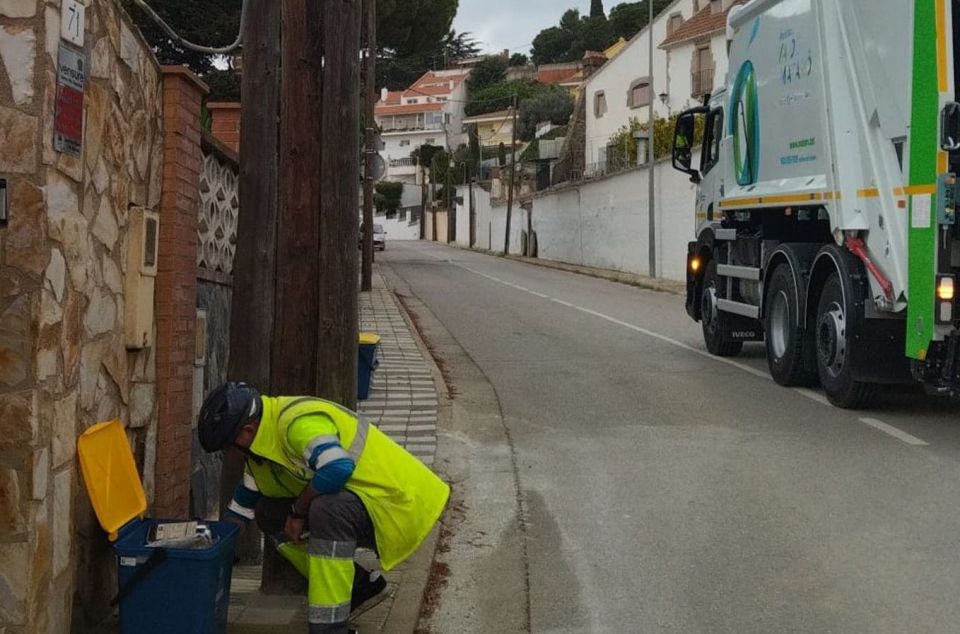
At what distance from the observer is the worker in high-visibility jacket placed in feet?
14.4

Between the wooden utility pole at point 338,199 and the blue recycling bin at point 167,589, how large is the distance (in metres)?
1.19

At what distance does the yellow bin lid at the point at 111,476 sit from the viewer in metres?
4.42

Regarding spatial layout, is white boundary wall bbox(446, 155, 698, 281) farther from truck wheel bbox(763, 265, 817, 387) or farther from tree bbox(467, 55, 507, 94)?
tree bbox(467, 55, 507, 94)

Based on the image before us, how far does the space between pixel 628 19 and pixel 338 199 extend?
332 feet

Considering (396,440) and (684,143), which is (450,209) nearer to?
(684,143)

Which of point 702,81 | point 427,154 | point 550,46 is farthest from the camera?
point 550,46

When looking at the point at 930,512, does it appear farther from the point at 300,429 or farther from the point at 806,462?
the point at 300,429

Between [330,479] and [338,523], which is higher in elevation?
[330,479]

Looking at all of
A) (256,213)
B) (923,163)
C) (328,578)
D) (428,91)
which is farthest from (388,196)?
(328,578)

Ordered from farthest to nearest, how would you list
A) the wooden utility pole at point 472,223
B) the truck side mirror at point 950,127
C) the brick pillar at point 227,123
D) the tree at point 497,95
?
the tree at point 497,95, the wooden utility pole at point 472,223, the brick pillar at point 227,123, the truck side mirror at point 950,127

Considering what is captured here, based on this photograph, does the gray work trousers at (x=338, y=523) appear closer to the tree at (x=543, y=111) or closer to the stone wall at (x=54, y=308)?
the stone wall at (x=54, y=308)

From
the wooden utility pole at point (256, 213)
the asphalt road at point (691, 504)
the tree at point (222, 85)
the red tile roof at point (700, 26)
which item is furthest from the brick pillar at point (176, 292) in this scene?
the red tile roof at point (700, 26)

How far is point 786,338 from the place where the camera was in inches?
440

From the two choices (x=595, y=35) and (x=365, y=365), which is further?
(x=595, y=35)
